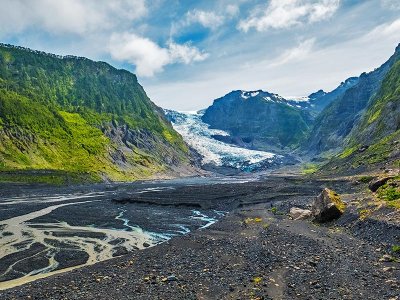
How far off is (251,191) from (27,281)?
255ft

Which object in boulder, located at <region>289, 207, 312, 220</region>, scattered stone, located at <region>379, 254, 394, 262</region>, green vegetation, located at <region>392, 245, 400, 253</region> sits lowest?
boulder, located at <region>289, 207, 312, 220</region>

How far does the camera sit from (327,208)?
45.1 meters

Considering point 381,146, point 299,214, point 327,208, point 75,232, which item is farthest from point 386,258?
point 381,146

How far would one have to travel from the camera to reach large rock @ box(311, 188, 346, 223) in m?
44.8

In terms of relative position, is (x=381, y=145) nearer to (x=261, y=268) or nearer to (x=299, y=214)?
(x=299, y=214)

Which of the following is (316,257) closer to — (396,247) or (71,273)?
(396,247)

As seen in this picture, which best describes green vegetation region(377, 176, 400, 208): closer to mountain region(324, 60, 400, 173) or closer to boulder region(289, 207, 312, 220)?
boulder region(289, 207, 312, 220)

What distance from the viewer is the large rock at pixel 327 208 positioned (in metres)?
44.8

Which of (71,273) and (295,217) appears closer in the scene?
(71,273)

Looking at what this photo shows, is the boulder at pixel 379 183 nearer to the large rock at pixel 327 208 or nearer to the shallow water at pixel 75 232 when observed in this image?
the large rock at pixel 327 208

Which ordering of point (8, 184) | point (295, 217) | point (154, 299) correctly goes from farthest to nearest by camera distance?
1. point (8, 184)
2. point (295, 217)
3. point (154, 299)

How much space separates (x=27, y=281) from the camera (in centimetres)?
3019

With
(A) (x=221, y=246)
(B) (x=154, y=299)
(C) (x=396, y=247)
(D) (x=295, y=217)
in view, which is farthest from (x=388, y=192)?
(B) (x=154, y=299)

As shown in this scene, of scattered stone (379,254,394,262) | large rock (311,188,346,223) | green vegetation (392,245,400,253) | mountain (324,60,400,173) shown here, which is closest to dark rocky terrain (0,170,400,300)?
scattered stone (379,254,394,262)
